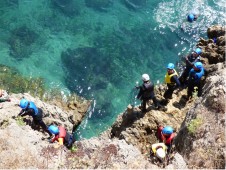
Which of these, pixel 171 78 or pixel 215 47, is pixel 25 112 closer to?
pixel 171 78

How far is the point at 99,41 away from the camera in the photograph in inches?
1089

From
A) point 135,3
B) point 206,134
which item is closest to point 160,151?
point 206,134

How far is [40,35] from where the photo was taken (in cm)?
2780

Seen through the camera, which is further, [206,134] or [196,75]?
[196,75]

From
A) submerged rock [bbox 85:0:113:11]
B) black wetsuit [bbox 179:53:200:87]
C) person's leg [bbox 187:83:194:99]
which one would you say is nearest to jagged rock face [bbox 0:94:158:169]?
person's leg [bbox 187:83:194:99]

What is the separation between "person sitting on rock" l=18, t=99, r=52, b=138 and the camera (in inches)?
588

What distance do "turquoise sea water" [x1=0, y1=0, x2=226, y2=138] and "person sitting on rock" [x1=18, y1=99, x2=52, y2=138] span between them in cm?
620

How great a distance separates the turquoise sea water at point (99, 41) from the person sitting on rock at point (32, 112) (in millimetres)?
6198

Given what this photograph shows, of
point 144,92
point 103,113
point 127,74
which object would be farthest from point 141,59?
point 144,92

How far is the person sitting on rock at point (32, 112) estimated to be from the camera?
1493cm

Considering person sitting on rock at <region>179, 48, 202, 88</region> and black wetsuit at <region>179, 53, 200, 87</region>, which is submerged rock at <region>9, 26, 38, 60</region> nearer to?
black wetsuit at <region>179, 53, 200, 87</region>

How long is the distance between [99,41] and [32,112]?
13850 mm

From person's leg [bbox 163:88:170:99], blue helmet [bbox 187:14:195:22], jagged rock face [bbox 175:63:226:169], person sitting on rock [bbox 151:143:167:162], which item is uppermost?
jagged rock face [bbox 175:63:226:169]

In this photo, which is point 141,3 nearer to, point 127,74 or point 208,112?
point 127,74
